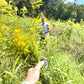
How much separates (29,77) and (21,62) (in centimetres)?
27

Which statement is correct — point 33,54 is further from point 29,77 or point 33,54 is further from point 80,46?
point 80,46

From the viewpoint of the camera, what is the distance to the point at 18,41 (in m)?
0.85

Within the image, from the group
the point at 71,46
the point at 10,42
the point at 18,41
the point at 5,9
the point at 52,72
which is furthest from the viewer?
the point at 71,46

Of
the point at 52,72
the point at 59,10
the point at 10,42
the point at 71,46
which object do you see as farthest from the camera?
the point at 59,10

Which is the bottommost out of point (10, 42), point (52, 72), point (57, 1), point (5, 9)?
point (52, 72)

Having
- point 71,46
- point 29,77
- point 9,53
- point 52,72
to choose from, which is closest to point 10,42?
point 9,53

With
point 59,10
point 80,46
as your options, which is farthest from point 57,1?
point 80,46

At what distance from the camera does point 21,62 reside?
3.55ft

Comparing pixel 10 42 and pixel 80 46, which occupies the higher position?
pixel 10 42

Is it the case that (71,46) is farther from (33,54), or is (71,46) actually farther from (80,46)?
(33,54)

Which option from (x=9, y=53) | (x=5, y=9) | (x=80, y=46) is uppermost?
(x=5, y=9)

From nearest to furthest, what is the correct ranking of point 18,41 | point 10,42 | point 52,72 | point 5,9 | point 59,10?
point 18,41, point 10,42, point 5,9, point 52,72, point 59,10

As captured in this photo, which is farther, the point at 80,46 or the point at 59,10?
the point at 59,10

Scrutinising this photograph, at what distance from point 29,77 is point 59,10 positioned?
32.0 meters
